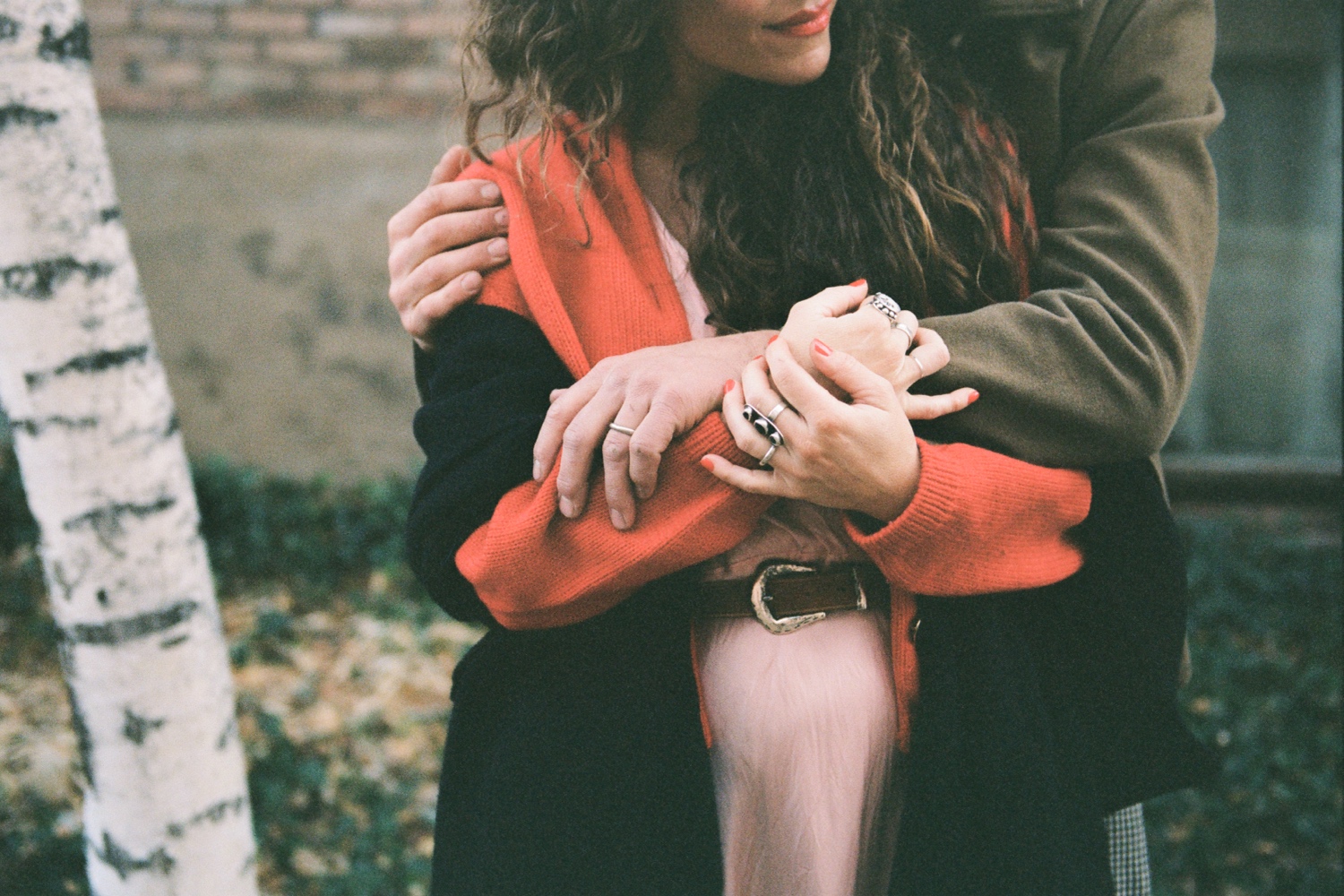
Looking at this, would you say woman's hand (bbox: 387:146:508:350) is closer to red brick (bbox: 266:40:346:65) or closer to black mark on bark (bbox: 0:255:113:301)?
black mark on bark (bbox: 0:255:113:301)

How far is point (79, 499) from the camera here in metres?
1.34

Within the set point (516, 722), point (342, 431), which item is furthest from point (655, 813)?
point (342, 431)

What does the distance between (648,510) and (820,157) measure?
54 centimetres

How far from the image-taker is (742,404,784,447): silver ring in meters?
1.08

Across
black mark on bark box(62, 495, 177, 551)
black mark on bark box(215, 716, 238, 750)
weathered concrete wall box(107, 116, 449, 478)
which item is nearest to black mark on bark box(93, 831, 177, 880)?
black mark on bark box(215, 716, 238, 750)

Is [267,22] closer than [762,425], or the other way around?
[762,425]

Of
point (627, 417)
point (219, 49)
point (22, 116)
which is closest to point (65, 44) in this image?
point (22, 116)

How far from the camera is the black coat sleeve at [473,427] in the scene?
1188 mm

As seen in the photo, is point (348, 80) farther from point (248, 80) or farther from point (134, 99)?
point (134, 99)

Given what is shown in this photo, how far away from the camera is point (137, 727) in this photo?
139cm

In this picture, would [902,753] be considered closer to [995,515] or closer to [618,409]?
[995,515]

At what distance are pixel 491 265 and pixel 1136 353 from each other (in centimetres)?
84

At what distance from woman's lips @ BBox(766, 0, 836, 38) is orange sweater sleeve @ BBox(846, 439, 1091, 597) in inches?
22.7

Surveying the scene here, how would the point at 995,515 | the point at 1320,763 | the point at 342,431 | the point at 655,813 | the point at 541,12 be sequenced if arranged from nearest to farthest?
the point at 995,515 < the point at 655,813 < the point at 541,12 < the point at 1320,763 < the point at 342,431
